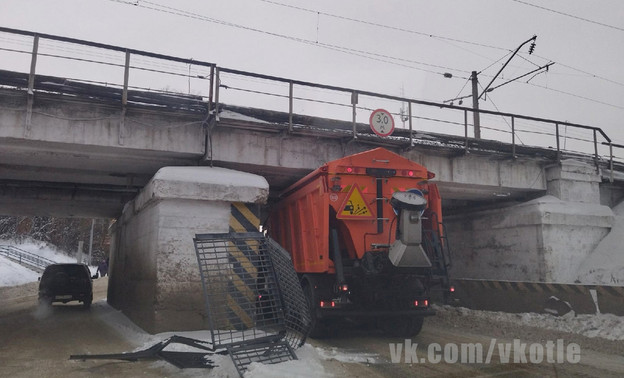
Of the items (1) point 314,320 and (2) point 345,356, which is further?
(1) point 314,320

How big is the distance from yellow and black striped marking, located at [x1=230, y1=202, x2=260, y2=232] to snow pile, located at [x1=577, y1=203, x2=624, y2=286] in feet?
31.3

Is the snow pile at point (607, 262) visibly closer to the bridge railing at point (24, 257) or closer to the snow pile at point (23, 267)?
the snow pile at point (23, 267)

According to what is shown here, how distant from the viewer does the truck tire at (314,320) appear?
360 inches

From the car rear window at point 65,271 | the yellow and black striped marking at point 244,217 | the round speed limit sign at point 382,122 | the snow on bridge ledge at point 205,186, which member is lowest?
the car rear window at point 65,271

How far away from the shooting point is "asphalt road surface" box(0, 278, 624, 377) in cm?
672

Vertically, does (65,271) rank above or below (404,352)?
above

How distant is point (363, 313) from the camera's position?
9180mm

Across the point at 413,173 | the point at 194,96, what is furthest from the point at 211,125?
the point at 413,173

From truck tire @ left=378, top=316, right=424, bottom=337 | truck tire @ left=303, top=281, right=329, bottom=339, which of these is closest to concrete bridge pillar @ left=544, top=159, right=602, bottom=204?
truck tire @ left=378, top=316, right=424, bottom=337

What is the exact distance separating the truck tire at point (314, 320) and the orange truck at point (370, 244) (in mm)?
18

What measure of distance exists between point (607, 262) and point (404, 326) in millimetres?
7425

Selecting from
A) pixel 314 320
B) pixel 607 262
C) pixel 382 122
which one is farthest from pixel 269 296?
pixel 607 262

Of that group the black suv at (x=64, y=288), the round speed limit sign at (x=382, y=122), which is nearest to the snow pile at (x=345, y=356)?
the round speed limit sign at (x=382, y=122)

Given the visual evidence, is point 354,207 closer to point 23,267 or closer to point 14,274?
point 14,274
